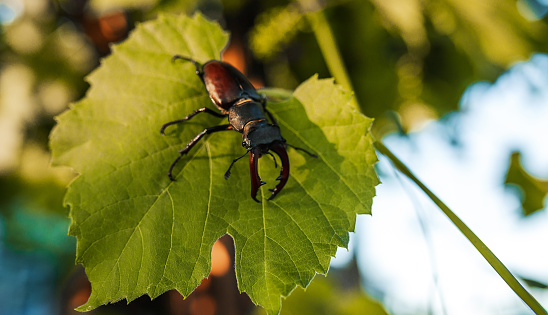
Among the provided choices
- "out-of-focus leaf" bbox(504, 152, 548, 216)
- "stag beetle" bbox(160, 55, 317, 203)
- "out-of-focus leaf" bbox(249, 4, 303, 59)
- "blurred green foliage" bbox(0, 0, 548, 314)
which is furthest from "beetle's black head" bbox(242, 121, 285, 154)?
"out-of-focus leaf" bbox(504, 152, 548, 216)

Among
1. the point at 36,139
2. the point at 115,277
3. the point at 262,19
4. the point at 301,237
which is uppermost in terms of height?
the point at 262,19

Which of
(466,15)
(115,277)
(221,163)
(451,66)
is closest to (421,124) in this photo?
(451,66)

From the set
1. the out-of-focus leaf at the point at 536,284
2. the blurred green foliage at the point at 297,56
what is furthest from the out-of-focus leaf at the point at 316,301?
the blurred green foliage at the point at 297,56

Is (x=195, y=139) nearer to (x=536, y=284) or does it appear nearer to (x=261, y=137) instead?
(x=261, y=137)

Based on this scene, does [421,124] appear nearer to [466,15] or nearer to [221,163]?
[466,15]

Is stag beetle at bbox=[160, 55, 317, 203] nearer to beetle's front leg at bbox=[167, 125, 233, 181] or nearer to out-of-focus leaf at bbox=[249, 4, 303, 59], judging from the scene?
beetle's front leg at bbox=[167, 125, 233, 181]

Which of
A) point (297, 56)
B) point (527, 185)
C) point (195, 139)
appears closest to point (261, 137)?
point (195, 139)

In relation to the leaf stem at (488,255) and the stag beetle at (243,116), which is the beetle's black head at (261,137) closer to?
the stag beetle at (243,116)
